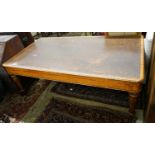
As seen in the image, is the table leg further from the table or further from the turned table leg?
the turned table leg

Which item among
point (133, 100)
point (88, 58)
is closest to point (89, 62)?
point (88, 58)

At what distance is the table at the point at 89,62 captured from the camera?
115 cm

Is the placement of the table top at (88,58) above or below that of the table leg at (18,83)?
above

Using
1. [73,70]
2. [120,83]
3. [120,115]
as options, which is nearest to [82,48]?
[73,70]

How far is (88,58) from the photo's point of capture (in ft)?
4.60

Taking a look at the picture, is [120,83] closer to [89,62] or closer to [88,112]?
[89,62]

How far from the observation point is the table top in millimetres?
1188

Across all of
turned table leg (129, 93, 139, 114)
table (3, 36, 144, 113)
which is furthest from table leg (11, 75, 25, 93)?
turned table leg (129, 93, 139, 114)

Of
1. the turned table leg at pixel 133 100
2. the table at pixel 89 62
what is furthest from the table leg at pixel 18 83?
the turned table leg at pixel 133 100

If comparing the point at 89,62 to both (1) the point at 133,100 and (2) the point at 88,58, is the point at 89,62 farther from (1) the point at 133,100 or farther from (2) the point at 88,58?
(1) the point at 133,100

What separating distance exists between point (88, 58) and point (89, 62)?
2.6 inches

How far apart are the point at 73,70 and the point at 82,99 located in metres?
0.48

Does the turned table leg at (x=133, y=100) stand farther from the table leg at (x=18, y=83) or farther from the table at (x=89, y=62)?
the table leg at (x=18, y=83)

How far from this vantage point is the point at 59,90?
1.85 meters
